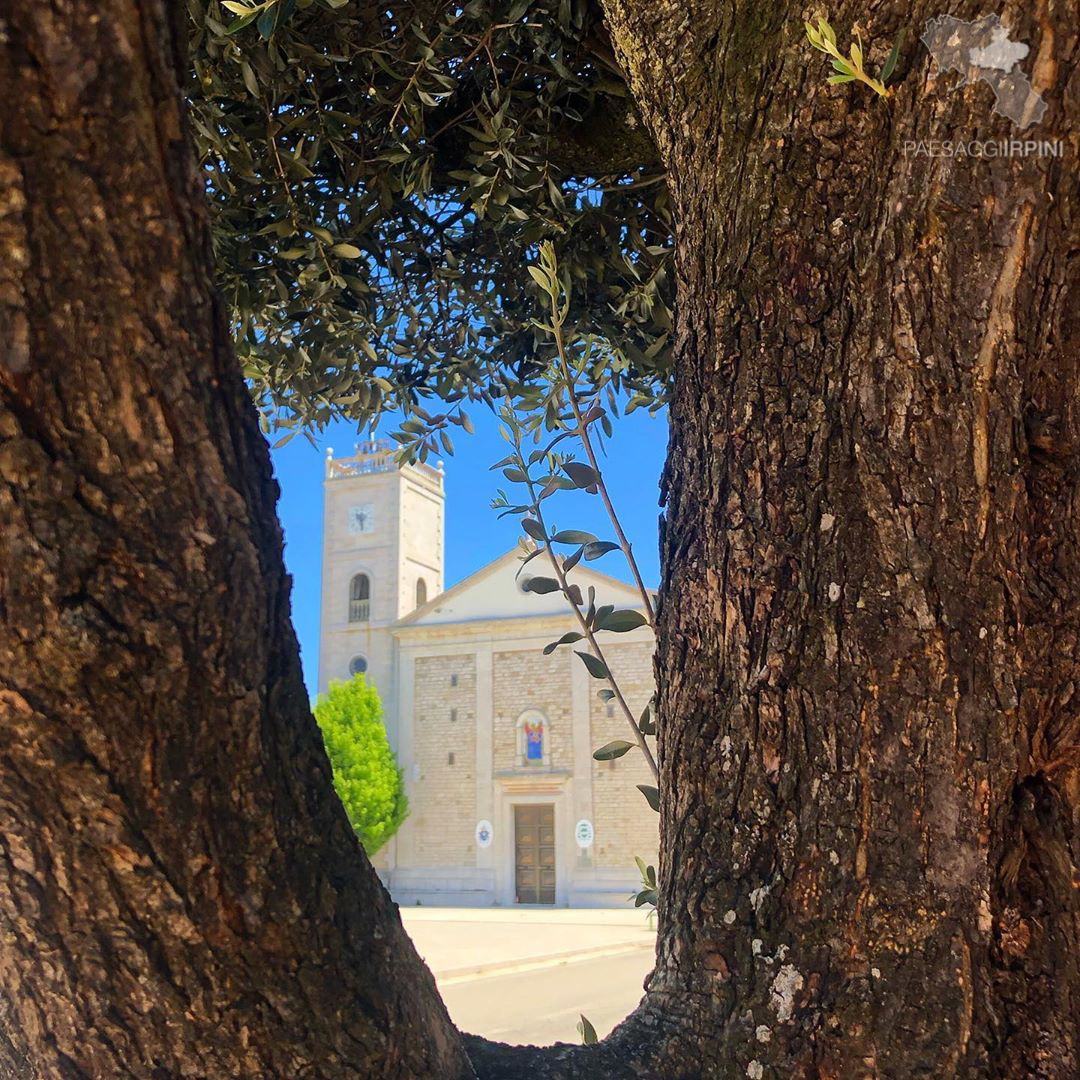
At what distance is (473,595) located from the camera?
29.7 metres

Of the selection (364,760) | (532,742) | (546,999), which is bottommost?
(546,999)

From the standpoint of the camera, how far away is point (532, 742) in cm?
2745

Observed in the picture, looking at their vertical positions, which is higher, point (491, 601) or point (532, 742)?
point (491, 601)

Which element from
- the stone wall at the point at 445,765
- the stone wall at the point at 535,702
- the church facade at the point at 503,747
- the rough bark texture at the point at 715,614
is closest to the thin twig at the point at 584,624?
the rough bark texture at the point at 715,614

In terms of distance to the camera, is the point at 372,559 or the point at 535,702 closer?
the point at 535,702

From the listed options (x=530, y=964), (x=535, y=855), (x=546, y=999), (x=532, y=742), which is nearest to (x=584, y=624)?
(x=546, y=999)

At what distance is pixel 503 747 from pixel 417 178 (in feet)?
86.6

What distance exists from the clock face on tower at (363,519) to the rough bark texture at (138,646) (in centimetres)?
3260

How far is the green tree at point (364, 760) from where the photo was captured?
2672cm

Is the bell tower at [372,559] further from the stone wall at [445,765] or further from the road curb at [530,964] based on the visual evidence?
the road curb at [530,964]

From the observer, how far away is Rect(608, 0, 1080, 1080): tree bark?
39.3 inches

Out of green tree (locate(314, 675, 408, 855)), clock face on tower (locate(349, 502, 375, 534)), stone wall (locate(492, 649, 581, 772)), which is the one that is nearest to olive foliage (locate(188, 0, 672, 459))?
green tree (locate(314, 675, 408, 855))

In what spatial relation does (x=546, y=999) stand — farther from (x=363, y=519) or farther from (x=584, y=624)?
(x=363, y=519)

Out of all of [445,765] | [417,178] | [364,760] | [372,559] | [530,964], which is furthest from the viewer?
[372,559]
